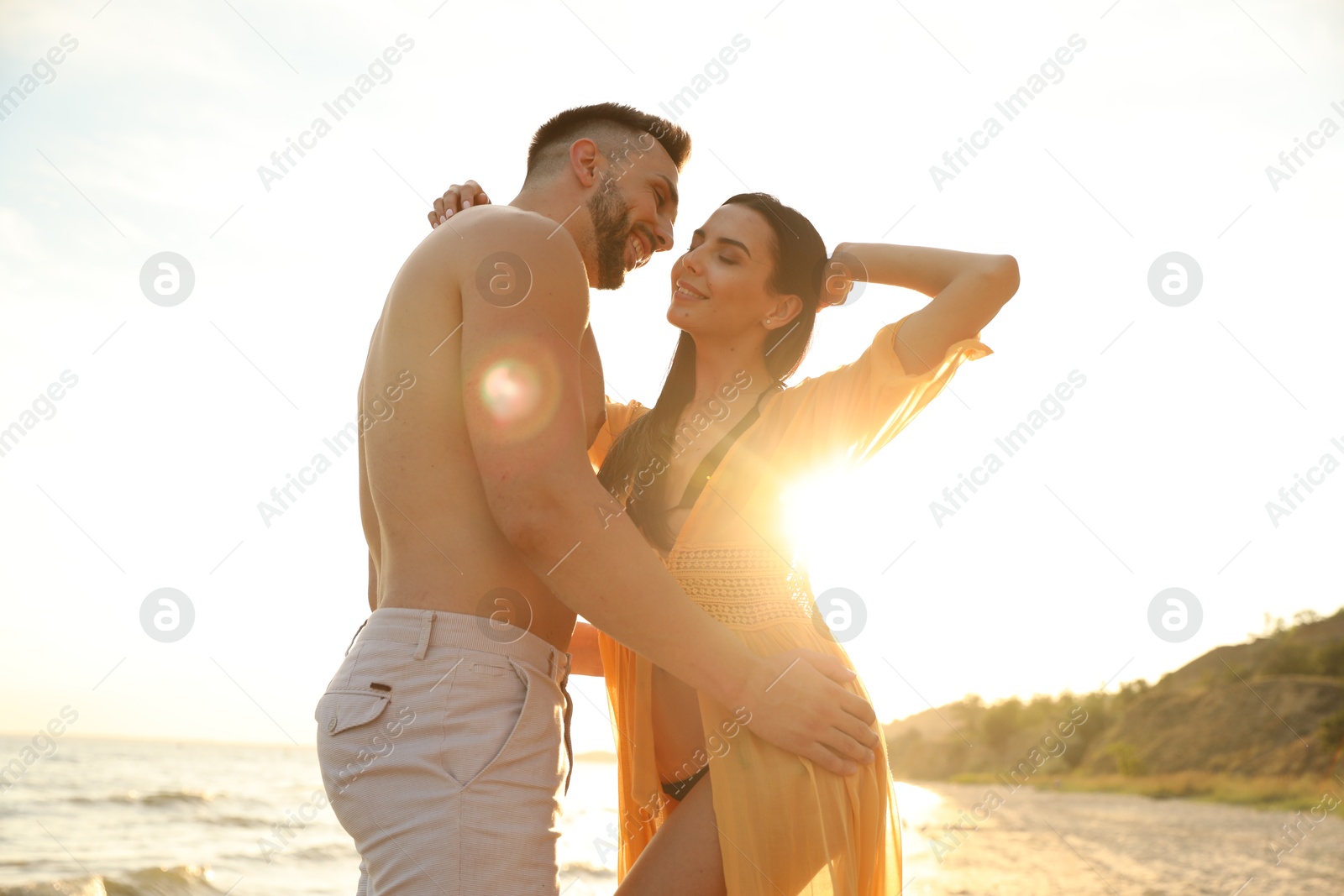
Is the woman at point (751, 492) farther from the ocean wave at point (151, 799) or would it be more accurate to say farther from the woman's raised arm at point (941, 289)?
the ocean wave at point (151, 799)

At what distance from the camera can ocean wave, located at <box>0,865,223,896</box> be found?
11.1 metres

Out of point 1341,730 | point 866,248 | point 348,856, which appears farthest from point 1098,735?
point 866,248

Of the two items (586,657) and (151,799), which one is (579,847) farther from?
(586,657)

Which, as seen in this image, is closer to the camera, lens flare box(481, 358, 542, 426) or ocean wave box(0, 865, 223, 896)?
lens flare box(481, 358, 542, 426)

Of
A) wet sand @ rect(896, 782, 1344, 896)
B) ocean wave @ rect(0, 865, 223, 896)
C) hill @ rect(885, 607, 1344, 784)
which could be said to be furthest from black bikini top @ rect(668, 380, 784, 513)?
hill @ rect(885, 607, 1344, 784)

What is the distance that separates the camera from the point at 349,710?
73.1 inches

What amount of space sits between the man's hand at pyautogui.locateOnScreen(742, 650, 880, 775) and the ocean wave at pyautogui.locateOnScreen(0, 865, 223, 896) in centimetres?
1258

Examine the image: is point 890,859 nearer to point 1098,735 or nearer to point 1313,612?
point 1098,735

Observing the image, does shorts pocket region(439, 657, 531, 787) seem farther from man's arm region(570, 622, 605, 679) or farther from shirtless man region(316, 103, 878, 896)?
man's arm region(570, 622, 605, 679)

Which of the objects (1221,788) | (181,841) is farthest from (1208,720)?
(181,841)

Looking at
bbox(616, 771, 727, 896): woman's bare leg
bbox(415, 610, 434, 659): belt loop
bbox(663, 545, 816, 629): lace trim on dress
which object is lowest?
bbox(616, 771, 727, 896): woman's bare leg

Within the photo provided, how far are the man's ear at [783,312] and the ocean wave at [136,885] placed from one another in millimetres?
12296

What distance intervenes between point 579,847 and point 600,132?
17.9 m

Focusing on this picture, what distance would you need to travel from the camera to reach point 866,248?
3.07m
